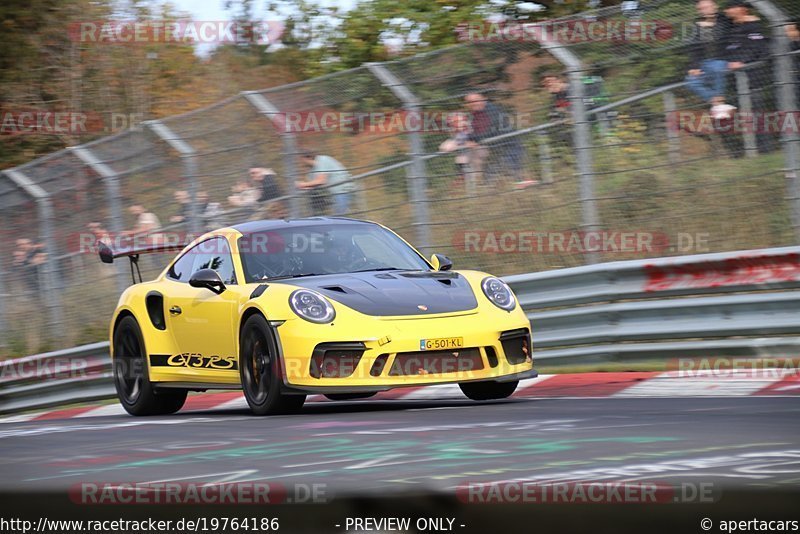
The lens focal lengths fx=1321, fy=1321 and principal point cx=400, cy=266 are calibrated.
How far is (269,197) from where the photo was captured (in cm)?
1166

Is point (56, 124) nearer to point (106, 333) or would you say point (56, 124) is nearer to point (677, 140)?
point (106, 333)

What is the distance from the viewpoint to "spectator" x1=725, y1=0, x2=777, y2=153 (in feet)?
28.4

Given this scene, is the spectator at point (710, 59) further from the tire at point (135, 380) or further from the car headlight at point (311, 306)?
the tire at point (135, 380)

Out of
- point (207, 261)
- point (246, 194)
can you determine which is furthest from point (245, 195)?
point (207, 261)

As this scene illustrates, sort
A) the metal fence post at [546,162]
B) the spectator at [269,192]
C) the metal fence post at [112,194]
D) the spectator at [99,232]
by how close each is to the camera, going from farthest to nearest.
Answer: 1. the spectator at [99,232]
2. the metal fence post at [112,194]
3. the spectator at [269,192]
4. the metal fence post at [546,162]

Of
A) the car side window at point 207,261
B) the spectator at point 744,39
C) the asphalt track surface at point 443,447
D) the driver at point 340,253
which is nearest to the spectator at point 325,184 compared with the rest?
the car side window at point 207,261

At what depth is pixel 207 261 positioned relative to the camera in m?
8.84

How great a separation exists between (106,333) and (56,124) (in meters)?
12.8

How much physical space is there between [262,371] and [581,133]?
10.7 feet

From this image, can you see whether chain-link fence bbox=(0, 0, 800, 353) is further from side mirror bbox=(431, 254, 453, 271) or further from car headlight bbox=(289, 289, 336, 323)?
car headlight bbox=(289, 289, 336, 323)

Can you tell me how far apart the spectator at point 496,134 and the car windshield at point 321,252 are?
1.41 meters

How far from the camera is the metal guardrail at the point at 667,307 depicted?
340 inches

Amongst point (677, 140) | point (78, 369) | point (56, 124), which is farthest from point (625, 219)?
point (56, 124)

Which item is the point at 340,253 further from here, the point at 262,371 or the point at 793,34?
the point at 793,34
